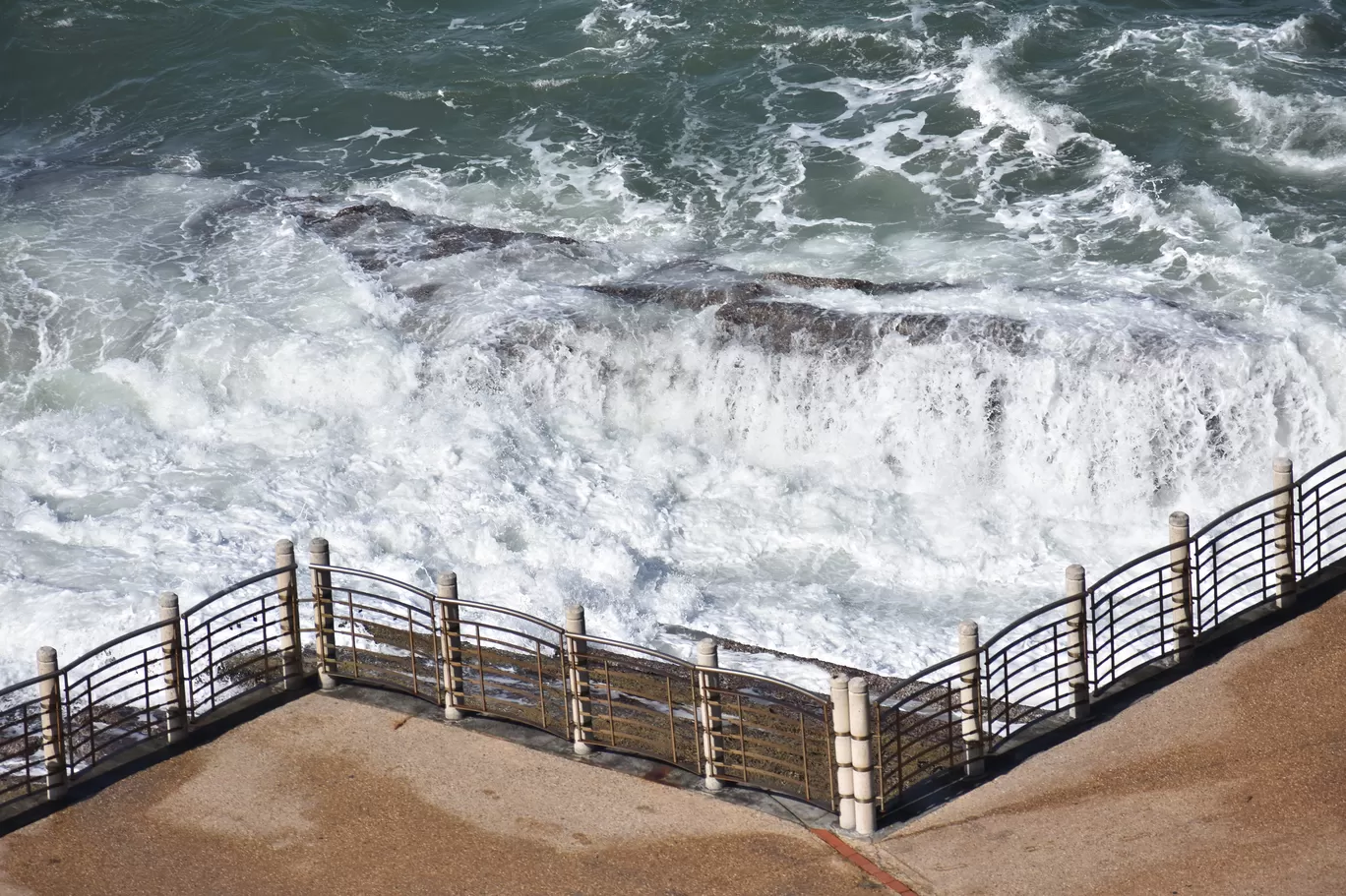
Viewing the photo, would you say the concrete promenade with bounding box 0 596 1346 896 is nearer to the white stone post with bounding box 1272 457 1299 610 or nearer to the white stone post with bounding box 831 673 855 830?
the white stone post with bounding box 831 673 855 830

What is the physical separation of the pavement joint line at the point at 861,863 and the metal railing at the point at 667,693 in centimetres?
26

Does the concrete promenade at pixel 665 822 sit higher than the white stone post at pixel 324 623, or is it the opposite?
the white stone post at pixel 324 623

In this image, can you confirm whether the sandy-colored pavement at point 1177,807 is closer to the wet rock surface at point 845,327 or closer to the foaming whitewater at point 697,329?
the foaming whitewater at point 697,329

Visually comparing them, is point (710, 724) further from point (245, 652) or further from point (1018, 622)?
point (245, 652)

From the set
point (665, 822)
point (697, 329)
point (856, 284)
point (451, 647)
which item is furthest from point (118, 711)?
point (856, 284)

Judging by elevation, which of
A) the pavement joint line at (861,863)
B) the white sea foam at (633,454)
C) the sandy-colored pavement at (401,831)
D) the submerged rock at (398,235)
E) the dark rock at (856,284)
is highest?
the submerged rock at (398,235)

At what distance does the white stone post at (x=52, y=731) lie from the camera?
13.2m

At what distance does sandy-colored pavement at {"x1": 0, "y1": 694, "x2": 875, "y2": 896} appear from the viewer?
12.1 metres

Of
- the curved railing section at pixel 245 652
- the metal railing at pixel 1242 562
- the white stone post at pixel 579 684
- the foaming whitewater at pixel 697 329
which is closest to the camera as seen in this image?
the white stone post at pixel 579 684

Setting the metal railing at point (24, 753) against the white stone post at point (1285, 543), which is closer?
the metal railing at point (24, 753)

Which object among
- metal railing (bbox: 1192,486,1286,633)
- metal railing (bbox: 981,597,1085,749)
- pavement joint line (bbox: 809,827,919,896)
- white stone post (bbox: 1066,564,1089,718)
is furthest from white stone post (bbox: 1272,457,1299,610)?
pavement joint line (bbox: 809,827,919,896)

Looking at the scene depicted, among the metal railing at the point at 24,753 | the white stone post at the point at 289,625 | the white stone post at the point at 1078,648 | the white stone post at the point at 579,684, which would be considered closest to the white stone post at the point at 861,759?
the white stone post at the point at 1078,648

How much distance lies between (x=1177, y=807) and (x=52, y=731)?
8731mm

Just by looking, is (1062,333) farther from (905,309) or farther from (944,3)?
(944,3)
